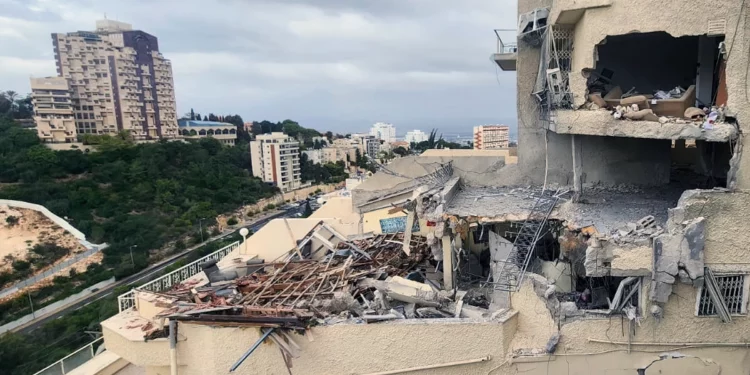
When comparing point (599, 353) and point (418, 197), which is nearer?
point (599, 353)

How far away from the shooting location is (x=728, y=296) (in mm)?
7711

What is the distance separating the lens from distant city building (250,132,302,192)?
83.1 m

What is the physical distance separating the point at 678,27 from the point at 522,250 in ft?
16.5

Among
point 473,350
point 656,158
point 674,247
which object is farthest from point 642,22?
point 473,350

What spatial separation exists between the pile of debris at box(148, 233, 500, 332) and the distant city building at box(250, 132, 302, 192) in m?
72.6

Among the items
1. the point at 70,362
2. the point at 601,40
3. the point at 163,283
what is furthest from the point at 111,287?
the point at 601,40

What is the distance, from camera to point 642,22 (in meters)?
8.29

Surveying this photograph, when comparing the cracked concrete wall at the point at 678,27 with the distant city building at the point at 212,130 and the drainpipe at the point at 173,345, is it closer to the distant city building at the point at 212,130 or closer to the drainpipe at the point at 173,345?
the drainpipe at the point at 173,345

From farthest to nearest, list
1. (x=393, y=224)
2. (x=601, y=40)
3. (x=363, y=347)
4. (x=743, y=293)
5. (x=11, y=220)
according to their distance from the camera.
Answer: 1. (x=11, y=220)
2. (x=393, y=224)
3. (x=601, y=40)
4. (x=363, y=347)
5. (x=743, y=293)

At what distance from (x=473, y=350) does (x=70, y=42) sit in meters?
102

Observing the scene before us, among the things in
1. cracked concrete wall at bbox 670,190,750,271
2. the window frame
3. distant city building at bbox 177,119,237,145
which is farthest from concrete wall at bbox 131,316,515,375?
distant city building at bbox 177,119,237,145

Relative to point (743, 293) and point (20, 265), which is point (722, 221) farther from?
point (20, 265)

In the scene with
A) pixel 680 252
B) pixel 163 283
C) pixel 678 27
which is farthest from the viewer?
pixel 163 283

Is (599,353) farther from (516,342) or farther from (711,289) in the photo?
(711,289)
